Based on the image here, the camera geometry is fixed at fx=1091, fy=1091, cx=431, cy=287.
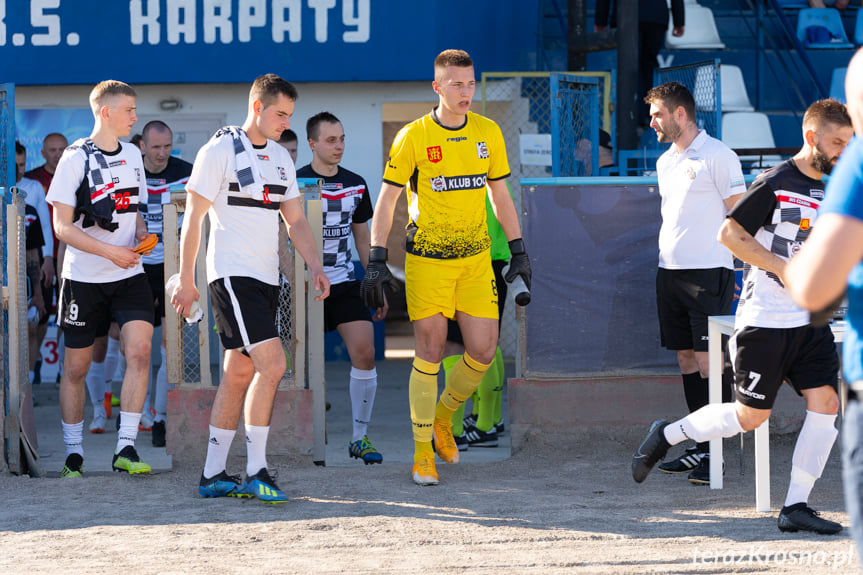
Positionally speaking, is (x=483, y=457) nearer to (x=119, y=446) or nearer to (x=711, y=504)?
(x=711, y=504)

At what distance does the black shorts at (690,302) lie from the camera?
577 cm

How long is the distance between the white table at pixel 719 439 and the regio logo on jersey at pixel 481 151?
1425 millimetres

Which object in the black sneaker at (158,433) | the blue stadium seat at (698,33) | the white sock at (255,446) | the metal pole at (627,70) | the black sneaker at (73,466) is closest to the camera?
the white sock at (255,446)

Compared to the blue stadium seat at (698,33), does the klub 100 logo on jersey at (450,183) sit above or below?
below

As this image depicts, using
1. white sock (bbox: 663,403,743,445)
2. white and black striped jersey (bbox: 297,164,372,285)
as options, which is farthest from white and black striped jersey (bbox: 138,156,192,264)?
white sock (bbox: 663,403,743,445)

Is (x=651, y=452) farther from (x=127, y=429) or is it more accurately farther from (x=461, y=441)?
(x=127, y=429)

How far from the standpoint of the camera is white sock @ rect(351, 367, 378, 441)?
6.51 meters

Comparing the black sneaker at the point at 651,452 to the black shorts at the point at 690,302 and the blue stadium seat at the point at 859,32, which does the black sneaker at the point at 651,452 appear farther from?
the blue stadium seat at the point at 859,32

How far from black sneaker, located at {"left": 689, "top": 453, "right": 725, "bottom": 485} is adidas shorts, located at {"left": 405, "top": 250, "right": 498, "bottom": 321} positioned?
1.34 metres

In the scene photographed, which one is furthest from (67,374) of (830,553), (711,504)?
(830,553)

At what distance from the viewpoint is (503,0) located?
11.1m

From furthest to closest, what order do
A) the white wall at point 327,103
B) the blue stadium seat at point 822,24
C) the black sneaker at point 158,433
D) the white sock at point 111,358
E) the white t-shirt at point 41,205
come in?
1. the blue stadium seat at point 822,24
2. the white wall at point 327,103
3. the white t-shirt at point 41,205
4. the white sock at point 111,358
5. the black sneaker at point 158,433

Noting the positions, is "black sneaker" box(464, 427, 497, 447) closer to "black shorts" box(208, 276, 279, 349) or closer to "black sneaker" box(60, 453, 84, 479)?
"black shorts" box(208, 276, 279, 349)

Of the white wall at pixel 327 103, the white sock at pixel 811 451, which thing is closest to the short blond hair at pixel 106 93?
the white sock at pixel 811 451
